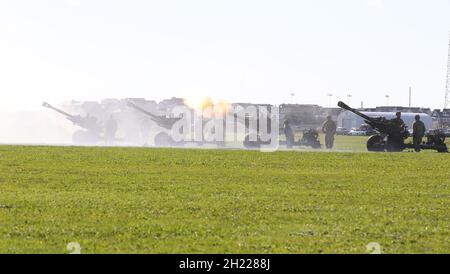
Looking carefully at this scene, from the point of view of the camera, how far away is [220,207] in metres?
16.4

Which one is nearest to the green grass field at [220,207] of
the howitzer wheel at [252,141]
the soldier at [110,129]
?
the howitzer wheel at [252,141]

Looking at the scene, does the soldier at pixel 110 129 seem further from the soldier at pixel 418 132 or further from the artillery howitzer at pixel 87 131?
the soldier at pixel 418 132

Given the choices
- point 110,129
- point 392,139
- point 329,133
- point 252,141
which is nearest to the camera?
point 392,139

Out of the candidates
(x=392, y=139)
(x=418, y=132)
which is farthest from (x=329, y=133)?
(x=418, y=132)

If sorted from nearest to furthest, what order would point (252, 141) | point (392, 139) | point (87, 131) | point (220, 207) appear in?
point (220, 207), point (392, 139), point (252, 141), point (87, 131)

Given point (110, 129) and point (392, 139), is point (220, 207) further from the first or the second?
point (110, 129)

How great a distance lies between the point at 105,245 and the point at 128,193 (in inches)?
275

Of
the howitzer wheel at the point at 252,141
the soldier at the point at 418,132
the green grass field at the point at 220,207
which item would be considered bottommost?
the green grass field at the point at 220,207

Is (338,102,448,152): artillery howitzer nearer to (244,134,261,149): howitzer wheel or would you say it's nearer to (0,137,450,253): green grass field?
(244,134,261,149): howitzer wheel

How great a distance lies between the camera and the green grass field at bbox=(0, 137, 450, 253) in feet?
40.3

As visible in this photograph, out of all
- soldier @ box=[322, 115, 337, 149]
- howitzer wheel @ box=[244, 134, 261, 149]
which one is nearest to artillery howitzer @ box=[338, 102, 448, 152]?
soldier @ box=[322, 115, 337, 149]

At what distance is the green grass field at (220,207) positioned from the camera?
40.3 ft
